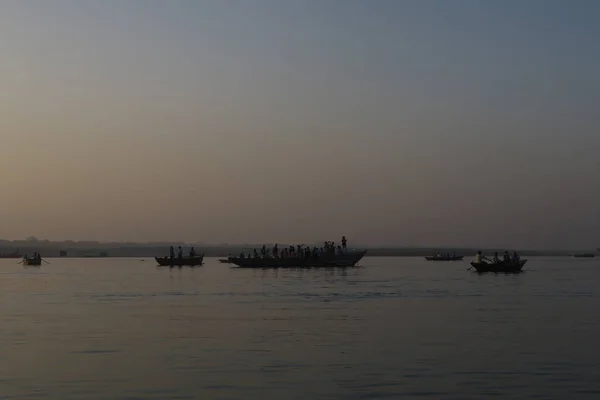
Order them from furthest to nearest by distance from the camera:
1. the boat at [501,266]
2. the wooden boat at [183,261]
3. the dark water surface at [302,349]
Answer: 1. the wooden boat at [183,261]
2. the boat at [501,266]
3. the dark water surface at [302,349]

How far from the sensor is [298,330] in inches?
1166

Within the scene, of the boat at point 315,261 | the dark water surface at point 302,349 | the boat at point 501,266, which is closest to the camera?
the dark water surface at point 302,349

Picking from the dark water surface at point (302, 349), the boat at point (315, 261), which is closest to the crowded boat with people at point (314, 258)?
the boat at point (315, 261)

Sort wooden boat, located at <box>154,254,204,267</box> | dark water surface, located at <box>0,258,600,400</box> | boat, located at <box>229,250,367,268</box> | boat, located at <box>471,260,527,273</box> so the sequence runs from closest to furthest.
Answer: dark water surface, located at <box>0,258,600,400</box>, boat, located at <box>471,260,527,273</box>, boat, located at <box>229,250,367,268</box>, wooden boat, located at <box>154,254,204,267</box>

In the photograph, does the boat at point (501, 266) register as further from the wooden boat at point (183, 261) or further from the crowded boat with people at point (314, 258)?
the wooden boat at point (183, 261)

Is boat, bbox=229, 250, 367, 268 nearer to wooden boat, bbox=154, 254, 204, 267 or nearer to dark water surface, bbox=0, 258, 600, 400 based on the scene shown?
wooden boat, bbox=154, 254, 204, 267

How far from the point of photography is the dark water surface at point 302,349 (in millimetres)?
18672

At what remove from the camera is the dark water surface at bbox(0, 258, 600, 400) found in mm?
18672

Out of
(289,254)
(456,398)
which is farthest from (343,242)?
(456,398)

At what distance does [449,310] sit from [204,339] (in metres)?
14.4

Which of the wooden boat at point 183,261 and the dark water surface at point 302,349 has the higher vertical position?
the wooden boat at point 183,261

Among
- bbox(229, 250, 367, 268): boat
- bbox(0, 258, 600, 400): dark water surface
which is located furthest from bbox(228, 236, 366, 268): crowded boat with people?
bbox(0, 258, 600, 400): dark water surface

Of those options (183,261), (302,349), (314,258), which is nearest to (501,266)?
(314,258)

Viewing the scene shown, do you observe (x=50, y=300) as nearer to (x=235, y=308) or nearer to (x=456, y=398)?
(x=235, y=308)
